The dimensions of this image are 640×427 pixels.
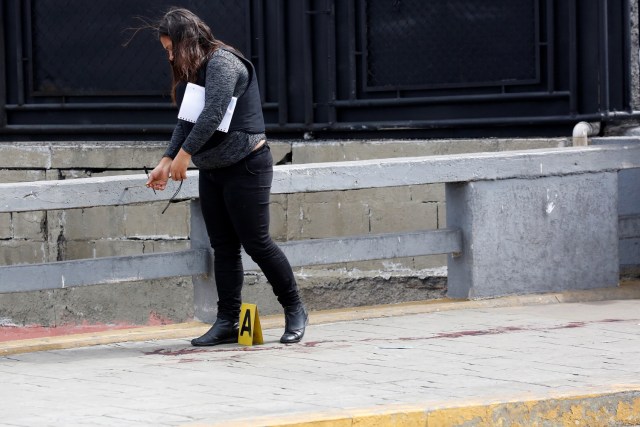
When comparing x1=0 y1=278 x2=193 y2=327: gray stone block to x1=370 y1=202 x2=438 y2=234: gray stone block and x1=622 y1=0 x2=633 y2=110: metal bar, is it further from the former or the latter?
x1=622 y1=0 x2=633 y2=110: metal bar

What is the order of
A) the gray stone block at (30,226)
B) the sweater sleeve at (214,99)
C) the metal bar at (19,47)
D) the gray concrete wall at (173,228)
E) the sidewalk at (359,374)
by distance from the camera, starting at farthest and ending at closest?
the metal bar at (19,47), the gray stone block at (30,226), the gray concrete wall at (173,228), the sweater sleeve at (214,99), the sidewalk at (359,374)

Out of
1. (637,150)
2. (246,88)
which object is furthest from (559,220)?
(246,88)

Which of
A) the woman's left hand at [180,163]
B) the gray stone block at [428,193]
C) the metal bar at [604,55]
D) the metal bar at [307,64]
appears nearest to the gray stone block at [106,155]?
the metal bar at [307,64]

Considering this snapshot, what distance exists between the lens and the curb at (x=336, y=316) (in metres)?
7.61

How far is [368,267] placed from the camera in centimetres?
1073

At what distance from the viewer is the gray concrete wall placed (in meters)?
10.5

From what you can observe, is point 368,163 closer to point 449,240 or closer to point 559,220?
point 449,240

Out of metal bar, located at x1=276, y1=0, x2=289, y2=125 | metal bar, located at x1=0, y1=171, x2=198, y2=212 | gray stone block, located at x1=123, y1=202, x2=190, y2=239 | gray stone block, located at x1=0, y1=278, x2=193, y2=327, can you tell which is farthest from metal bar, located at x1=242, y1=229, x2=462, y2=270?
gray stone block, located at x1=0, y1=278, x2=193, y2=327

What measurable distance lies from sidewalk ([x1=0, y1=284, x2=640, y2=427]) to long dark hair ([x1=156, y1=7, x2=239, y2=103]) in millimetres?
1489

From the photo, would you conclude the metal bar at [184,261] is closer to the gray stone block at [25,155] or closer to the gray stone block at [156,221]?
the gray stone block at [156,221]

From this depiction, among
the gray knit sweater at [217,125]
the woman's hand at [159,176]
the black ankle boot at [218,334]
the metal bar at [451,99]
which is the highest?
the metal bar at [451,99]

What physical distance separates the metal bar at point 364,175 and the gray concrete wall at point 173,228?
779 millimetres

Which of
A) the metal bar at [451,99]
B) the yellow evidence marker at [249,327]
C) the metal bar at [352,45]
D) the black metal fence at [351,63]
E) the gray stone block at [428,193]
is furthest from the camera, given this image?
the metal bar at [352,45]

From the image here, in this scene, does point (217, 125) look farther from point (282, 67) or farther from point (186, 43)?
point (282, 67)
